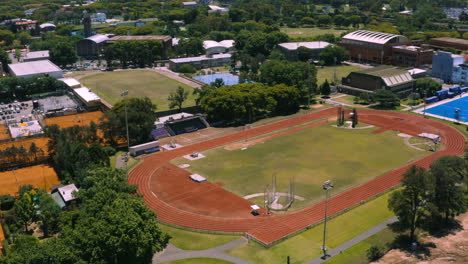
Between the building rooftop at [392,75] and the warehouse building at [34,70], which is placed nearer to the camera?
the building rooftop at [392,75]

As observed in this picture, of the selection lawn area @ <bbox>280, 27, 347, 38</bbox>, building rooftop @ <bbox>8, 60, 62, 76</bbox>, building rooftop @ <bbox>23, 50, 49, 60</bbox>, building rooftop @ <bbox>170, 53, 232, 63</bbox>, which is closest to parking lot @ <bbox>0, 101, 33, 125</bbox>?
building rooftop @ <bbox>8, 60, 62, 76</bbox>

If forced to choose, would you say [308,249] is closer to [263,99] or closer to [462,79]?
[263,99]

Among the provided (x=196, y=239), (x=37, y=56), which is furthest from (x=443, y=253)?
(x=37, y=56)

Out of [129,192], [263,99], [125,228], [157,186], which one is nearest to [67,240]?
[125,228]

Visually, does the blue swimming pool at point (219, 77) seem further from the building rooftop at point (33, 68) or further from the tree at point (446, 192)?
the tree at point (446, 192)

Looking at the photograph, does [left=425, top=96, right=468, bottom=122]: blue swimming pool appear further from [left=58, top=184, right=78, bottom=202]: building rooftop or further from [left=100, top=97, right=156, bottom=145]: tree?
[left=58, top=184, right=78, bottom=202]: building rooftop

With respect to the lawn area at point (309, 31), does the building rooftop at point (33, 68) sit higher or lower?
lower

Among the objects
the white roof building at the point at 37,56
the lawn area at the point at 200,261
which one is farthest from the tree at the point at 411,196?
the white roof building at the point at 37,56
